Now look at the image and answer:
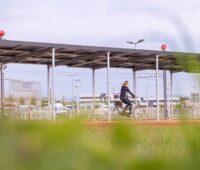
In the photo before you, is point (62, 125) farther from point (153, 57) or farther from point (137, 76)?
point (137, 76)

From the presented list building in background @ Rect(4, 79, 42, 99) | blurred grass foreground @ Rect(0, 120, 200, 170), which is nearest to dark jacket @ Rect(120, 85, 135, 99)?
building in background @ Rect(4, 79, 42, 99)

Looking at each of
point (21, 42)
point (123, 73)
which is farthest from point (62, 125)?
point (123, 73)

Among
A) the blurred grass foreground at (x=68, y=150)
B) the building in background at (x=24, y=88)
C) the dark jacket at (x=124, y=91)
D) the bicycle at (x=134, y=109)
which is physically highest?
the dark jacket at (x=124, y=91)

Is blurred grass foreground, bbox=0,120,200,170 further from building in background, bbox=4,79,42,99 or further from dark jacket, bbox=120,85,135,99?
dark jacket, bbox=120,85,135,99

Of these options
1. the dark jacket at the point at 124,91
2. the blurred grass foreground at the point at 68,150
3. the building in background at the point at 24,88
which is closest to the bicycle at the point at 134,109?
the dark jacket at the point at 124,91

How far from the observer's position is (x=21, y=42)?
15.7m

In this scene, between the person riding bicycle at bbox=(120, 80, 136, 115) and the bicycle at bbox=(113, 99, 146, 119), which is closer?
the person riding bicycle at bbox=(120, 80, 136, 115)

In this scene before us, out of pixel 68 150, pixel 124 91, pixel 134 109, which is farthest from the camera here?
pixel 134 109

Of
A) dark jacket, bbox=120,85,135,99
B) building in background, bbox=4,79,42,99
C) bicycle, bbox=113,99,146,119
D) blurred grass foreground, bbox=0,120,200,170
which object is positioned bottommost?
bicycle, bbox=113,99,146,119

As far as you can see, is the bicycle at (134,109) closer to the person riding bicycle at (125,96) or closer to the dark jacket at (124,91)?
the person riding bicycle at (125,96)

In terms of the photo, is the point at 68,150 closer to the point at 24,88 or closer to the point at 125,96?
the point at 24,88

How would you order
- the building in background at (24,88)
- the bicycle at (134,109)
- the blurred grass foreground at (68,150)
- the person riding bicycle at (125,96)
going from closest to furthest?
the blurred grass foreground at (68,150), the building in background at (24,88), the person riding bicycle at (125,96), the bicycle at (134,109)

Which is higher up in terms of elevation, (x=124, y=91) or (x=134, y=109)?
(x=124, y=91)

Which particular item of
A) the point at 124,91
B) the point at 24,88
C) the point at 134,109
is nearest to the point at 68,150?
the point at 24,88
